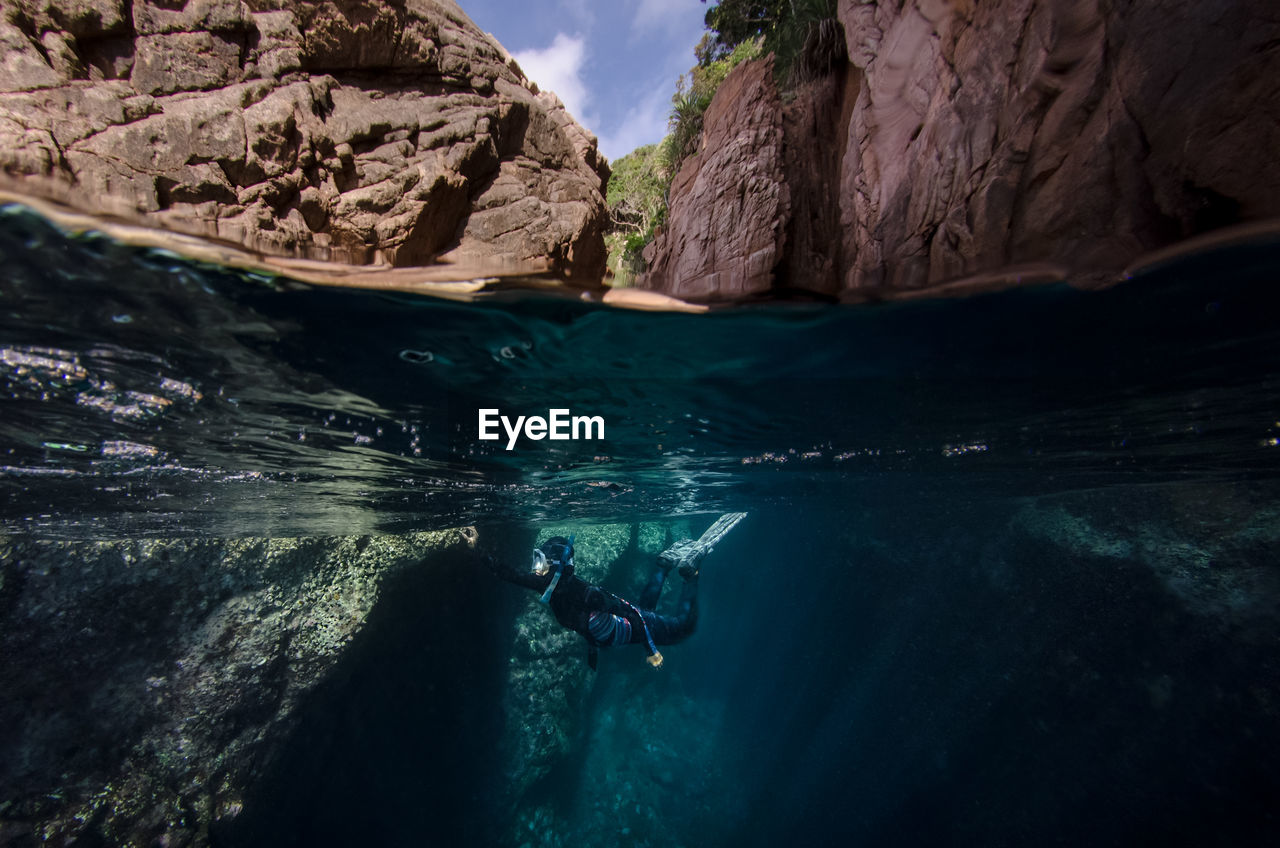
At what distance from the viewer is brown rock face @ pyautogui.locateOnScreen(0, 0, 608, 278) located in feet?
11.4

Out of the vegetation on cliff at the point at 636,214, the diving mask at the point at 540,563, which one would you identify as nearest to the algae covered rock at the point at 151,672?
the diving mask at the point at 540,563

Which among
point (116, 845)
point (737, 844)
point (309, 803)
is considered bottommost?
point (737, 844)

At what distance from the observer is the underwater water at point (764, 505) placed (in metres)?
4.49

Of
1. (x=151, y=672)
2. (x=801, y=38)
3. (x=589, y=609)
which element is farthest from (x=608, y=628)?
(x=801, y=38)

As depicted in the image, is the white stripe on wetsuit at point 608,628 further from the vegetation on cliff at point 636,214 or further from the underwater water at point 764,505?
the vegetation on cliff at point 636,214

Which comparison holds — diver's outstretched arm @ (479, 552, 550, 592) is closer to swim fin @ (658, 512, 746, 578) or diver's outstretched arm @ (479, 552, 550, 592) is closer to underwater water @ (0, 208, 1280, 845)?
underwater water @ (0, 208, 1280, 845)

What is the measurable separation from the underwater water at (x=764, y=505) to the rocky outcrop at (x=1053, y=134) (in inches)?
25.3

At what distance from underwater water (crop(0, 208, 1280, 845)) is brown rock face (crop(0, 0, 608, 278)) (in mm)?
707

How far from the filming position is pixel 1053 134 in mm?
3318

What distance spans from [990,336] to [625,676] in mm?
25471

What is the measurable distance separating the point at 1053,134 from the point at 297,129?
20.9ft

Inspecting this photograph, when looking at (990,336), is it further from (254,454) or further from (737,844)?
(737,844)

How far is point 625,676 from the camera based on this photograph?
2495cm

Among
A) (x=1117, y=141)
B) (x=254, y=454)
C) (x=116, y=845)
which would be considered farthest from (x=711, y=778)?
(x=1117, y=141)
